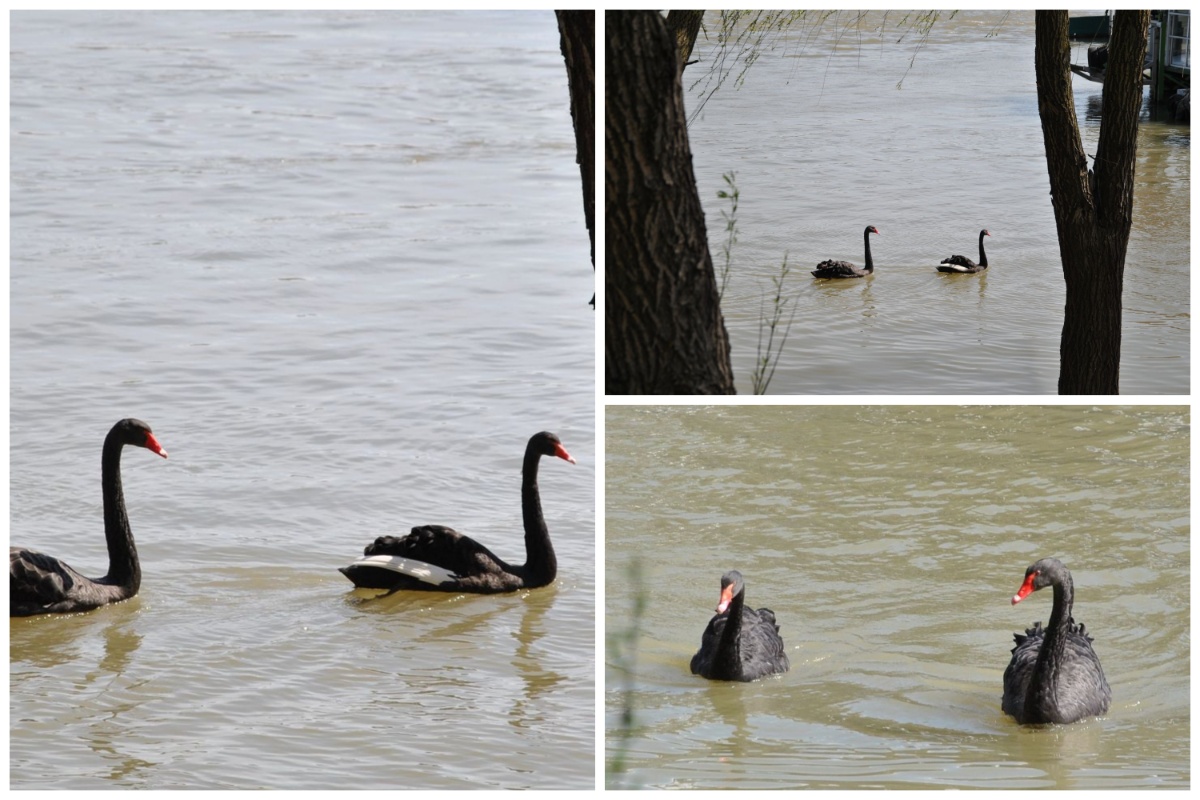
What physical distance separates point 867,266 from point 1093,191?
549 centimetres

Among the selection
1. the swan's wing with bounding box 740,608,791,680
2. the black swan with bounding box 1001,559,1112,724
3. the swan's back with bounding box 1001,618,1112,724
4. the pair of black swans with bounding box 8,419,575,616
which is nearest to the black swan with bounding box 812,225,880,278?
the pair of black swans with bounding box 8,419,575,616

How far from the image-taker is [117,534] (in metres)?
6.39

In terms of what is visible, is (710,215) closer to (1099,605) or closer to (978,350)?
(978,350)

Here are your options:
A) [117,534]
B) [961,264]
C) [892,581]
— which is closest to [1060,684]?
[892,581]

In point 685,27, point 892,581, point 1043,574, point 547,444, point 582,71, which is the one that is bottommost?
point 892,581

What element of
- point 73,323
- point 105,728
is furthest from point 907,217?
point 105,728

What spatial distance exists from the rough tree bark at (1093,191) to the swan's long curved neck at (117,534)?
12.2ft

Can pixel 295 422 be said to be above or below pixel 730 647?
above

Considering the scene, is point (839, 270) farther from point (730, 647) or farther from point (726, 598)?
point (726, 598)

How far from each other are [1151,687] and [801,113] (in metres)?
10.5

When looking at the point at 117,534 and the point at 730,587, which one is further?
the point at 117,534

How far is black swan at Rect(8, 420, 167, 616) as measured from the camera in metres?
5.94

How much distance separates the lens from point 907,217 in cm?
1265

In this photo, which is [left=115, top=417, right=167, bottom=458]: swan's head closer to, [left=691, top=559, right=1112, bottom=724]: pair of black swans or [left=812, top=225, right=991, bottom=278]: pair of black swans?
[left=691, top=559, right=1112, bottom=724]: pair of black swans
